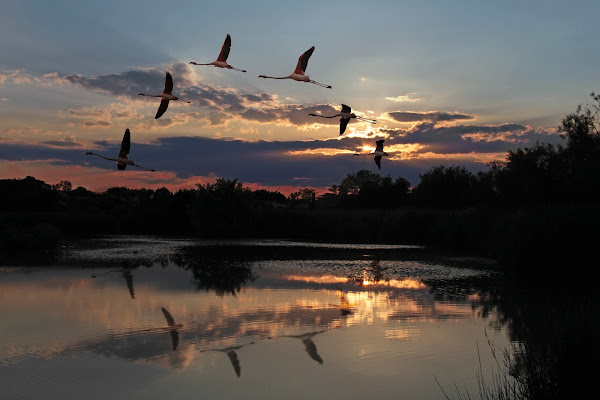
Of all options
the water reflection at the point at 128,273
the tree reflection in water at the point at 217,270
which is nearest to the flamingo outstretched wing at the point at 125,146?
the water reflection at the point at 128,273

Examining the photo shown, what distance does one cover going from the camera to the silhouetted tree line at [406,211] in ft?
73.6

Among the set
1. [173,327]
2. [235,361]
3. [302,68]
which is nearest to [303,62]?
[302,68]

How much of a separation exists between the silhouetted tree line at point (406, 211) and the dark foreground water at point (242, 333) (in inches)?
168

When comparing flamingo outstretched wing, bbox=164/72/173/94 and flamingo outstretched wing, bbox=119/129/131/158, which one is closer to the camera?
flamingo outstretched wing, bbox=164/72/173/94

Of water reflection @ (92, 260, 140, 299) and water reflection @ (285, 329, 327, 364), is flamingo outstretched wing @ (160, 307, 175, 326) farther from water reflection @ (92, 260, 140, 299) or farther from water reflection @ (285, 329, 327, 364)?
water reflection @ (285, 329, 327, 364)

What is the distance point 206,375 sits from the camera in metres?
8.88

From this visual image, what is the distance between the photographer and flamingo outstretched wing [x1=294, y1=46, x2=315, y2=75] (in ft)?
30.6

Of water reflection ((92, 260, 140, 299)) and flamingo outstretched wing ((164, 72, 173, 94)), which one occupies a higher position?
flamingo outstretched wing ((164, 72, 173, 94))

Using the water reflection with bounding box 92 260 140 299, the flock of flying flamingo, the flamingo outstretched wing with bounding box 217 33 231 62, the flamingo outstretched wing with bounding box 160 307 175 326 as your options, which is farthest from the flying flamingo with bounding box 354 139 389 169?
the water reflection with bounding box 92 260 140 299

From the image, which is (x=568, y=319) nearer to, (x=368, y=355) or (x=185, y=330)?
(x=368, y=355)

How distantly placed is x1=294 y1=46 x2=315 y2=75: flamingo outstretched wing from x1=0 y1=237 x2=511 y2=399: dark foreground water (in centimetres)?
508

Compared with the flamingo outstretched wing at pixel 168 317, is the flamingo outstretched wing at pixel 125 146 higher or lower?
higher

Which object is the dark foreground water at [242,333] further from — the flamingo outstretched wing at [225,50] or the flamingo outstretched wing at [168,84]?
the flamingo outstretched wing at [225,50]

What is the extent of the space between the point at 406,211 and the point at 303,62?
115 ft
